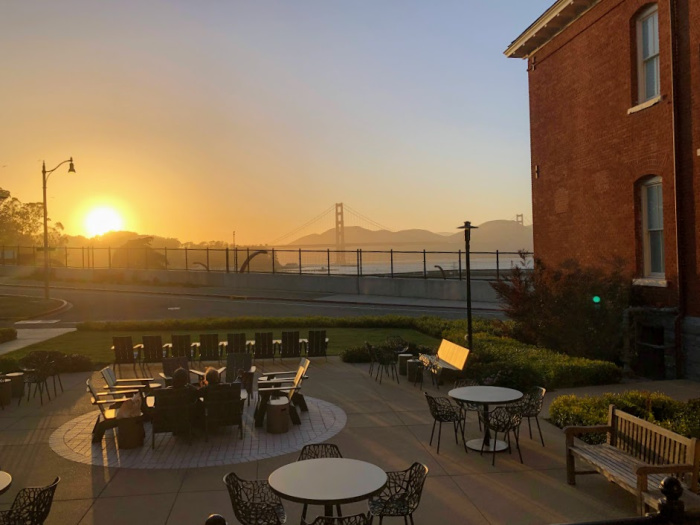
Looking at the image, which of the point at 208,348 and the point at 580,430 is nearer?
the point at 580,430

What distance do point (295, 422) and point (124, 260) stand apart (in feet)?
188

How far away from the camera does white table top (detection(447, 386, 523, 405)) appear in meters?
8.99

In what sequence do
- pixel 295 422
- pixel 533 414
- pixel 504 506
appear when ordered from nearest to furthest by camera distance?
pixel 504 506
pixel 533 414
pixel 295 422

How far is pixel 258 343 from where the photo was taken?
1781cm

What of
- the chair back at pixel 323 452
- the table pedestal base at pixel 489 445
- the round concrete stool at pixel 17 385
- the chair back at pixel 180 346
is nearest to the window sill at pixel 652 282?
the table pedestal base at pixel 489 445

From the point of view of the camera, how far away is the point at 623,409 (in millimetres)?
9641

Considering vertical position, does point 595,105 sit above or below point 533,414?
above

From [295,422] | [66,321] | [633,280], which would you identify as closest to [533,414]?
[295,422]

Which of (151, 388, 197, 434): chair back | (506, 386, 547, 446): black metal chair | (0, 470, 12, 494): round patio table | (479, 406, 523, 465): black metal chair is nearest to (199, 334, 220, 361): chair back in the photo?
(151, 388, 197, 434): chair back

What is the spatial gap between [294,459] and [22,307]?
28740mm

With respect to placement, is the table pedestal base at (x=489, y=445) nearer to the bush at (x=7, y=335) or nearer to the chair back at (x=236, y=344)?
the chair back at (x=236, y=344)

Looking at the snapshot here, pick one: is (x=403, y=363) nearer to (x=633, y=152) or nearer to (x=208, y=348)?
(x=208, y=348)

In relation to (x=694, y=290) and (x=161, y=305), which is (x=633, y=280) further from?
(x=161, y=305)

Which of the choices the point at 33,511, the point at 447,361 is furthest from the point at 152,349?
the point at 33,511
